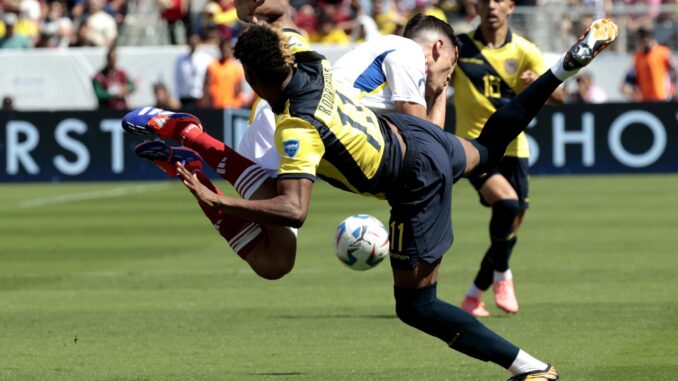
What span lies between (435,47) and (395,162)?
5.91 feet

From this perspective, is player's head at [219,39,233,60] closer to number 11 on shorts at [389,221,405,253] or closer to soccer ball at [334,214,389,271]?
soccer ball at [334,214,389,271]

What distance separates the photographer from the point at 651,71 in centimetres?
2522

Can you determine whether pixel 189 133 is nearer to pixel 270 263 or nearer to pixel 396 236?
pixel 270 263

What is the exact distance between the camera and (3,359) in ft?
30.2

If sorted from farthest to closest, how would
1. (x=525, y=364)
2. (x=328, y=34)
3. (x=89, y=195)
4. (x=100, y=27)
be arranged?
(x=100, y=27), (x=328, y=34), (x=89, y=195), (x=525, y=364)

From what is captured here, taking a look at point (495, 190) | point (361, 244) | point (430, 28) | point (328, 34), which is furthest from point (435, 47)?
point (328, 34)

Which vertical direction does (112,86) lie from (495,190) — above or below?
below

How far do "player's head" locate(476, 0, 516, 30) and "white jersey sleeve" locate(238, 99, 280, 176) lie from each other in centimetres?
300

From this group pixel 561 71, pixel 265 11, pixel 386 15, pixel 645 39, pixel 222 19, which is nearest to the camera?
pixel 561 71

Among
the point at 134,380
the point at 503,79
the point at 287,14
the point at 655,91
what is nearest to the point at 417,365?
the point at 134,380

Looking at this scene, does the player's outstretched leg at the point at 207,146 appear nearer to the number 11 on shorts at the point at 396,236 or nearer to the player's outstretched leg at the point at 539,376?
the number 11 on shorts at the point at 396,236

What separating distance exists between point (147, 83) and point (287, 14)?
60.7ft

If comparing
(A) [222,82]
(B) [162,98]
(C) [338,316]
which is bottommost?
(B) [162,98]

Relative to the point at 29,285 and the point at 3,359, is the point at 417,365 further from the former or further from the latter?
the point at 29,285
